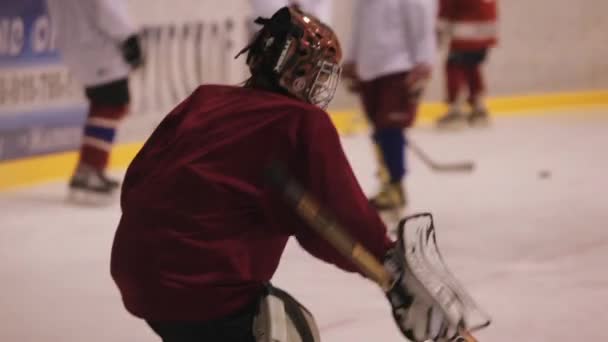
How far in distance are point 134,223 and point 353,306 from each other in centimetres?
134

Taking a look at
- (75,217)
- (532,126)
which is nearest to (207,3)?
(75,217)

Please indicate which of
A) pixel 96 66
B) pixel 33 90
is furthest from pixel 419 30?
pixel 33 90

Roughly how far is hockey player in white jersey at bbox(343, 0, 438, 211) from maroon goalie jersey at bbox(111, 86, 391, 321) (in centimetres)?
219

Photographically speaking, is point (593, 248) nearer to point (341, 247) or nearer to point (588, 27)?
point (341, 247)

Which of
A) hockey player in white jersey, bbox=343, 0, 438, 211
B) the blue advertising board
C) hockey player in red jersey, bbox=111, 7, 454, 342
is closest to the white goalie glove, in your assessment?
hockey player in red jersey, bbox=111, 7, 454, 342

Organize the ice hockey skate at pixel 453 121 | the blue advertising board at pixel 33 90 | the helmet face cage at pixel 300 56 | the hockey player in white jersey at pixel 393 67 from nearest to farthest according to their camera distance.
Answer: the helmet face cage at pixel 300 56 < the hockey player in white jersey at pixel 393 67 < the blue advertising board at pixel 33 90 < the ice hockey skate at pixel 453 121

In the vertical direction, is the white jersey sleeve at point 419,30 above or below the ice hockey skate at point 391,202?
above

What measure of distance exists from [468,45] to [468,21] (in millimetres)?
131

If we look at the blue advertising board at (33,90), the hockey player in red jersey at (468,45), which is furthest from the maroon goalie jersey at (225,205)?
the hockey player in red jersey at (468,45)

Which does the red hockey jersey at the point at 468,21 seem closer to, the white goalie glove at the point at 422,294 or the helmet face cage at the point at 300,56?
the helmet face cage at the point at 300,56

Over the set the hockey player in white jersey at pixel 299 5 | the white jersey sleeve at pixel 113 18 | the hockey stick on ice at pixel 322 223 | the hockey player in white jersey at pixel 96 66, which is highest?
the hockey stick on ice at pixel 322 223

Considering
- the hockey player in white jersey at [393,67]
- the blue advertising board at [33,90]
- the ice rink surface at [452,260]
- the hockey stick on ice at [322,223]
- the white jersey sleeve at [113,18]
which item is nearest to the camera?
the hockey stick on ice at [322,223]

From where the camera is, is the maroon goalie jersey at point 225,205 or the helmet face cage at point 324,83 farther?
the helmet face cage at point 324,83

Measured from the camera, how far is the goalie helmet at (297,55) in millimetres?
1545
